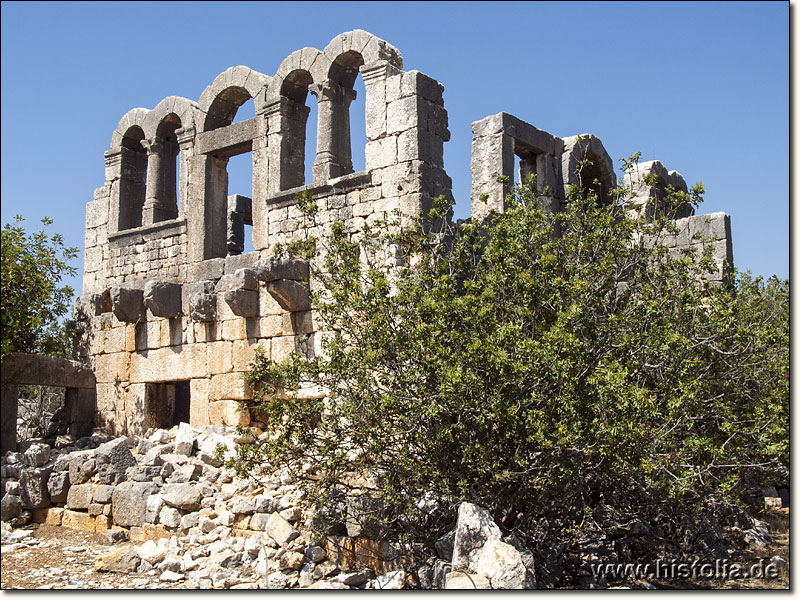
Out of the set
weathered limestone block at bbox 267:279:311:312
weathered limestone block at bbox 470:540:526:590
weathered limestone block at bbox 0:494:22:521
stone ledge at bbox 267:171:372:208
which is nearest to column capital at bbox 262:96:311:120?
stone ledge at bbox 267:171:372:208

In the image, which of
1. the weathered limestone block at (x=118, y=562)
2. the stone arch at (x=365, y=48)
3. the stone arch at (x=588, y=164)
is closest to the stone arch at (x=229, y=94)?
the stone arch at (x=365, y=48)

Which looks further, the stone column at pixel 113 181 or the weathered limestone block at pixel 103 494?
the stone column at pixel 113 181

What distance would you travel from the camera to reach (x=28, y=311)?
11523 mm

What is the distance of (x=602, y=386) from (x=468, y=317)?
3.76 ft

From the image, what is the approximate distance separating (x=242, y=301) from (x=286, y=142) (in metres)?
2.16

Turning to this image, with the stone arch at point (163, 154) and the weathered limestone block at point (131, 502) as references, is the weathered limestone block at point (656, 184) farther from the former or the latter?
the weathered limestone block at point (131, 502)

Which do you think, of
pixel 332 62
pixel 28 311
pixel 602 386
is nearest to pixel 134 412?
pixel 28 311

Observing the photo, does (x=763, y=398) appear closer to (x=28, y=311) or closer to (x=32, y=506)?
(x=32, y=506)

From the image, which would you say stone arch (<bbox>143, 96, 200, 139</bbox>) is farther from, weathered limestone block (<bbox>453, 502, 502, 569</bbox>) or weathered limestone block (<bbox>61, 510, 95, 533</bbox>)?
weathered limestone block (<bbox>453, 502, 502, 569</bbox>)

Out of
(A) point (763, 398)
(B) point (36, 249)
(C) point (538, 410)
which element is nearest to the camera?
(C) point (538, 410)

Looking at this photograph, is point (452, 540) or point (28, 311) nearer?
point (452, 540)

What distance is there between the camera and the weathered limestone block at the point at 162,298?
38.2ft

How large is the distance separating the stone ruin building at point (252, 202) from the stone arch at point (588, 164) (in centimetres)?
3

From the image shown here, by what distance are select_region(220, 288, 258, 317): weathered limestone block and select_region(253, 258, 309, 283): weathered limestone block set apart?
49cm
